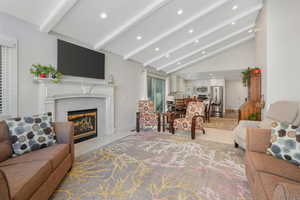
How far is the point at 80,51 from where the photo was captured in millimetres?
3094

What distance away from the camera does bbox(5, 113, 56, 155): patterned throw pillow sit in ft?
5.45

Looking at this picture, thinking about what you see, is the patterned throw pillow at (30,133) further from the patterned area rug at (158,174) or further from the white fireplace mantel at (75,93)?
the white fireplace mantel at (75,93)

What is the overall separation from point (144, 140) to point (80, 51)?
267 centimetres

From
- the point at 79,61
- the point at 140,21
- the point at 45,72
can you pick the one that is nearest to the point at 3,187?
the point at 45,72

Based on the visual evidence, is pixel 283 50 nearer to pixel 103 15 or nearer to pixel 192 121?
pixel 192 121

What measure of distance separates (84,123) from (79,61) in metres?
1.56

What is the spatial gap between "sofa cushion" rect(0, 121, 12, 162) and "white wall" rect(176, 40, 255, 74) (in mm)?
7482

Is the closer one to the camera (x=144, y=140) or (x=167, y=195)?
(x=167, y=195)

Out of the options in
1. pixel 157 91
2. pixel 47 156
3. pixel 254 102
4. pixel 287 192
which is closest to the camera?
pixel 287 192

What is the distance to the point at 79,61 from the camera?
3088 mm

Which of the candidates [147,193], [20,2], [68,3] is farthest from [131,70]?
[147,193]

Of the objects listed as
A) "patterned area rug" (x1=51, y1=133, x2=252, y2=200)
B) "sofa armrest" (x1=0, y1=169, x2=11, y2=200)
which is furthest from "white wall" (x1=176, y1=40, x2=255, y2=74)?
"sofa armrest" (x1=0, y1=169, x2=11, y2=200)

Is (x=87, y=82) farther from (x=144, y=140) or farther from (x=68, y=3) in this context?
(x=144, y=140)

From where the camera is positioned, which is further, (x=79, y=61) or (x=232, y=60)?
(x=232, y=60)
